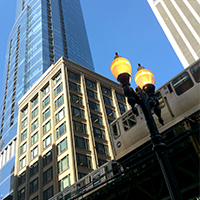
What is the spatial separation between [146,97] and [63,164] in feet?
104

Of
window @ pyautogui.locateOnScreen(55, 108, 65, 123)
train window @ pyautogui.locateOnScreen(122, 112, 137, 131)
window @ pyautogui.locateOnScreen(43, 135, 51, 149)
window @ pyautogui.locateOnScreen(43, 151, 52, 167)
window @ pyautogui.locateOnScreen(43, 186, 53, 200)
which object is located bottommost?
train window @ pyautogui.locateOnScreen(122, 112, 137, 131)

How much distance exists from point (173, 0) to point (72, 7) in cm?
5236

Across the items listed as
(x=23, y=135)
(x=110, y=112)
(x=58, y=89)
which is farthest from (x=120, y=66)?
(x=23, y=135)

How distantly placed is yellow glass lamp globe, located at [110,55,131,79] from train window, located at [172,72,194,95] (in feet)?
18.4

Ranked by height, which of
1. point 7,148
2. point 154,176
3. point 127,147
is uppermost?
point 7,148

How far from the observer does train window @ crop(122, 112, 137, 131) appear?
15.2 metres

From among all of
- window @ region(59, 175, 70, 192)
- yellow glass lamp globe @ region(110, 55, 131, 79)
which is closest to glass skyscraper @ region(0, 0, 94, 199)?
window @ region(59, 175, 70, 192)

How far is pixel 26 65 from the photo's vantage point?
3319 inches

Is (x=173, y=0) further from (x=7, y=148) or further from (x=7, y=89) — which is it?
(x=7, y=148)

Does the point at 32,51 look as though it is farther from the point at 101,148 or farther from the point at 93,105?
the point at 101,148

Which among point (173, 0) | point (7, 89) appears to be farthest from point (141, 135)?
point (173, 0)

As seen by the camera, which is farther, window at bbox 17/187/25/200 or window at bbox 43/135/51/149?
window at bbox 17/187/25/200

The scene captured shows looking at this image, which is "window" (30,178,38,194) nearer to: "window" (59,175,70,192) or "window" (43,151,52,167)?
"window" (43,151,52,167)

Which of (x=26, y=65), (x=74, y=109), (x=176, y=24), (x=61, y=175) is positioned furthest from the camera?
(x=176, y=24)
